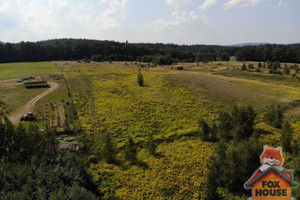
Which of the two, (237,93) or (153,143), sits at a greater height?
(237,93)

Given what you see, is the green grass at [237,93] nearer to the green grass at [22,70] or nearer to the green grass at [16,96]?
the green grass at [16,96]

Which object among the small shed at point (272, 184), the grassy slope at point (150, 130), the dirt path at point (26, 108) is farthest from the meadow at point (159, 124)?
the small shed at point (272, 184)

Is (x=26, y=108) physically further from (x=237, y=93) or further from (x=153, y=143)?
(x=237, y=93)

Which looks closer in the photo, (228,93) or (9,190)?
(9,190)

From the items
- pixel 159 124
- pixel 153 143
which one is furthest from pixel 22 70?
pixel 153 143

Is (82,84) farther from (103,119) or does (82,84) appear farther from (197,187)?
(197,187)

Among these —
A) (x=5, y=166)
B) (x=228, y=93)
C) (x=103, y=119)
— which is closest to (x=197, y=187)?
(x=5, y=166)
